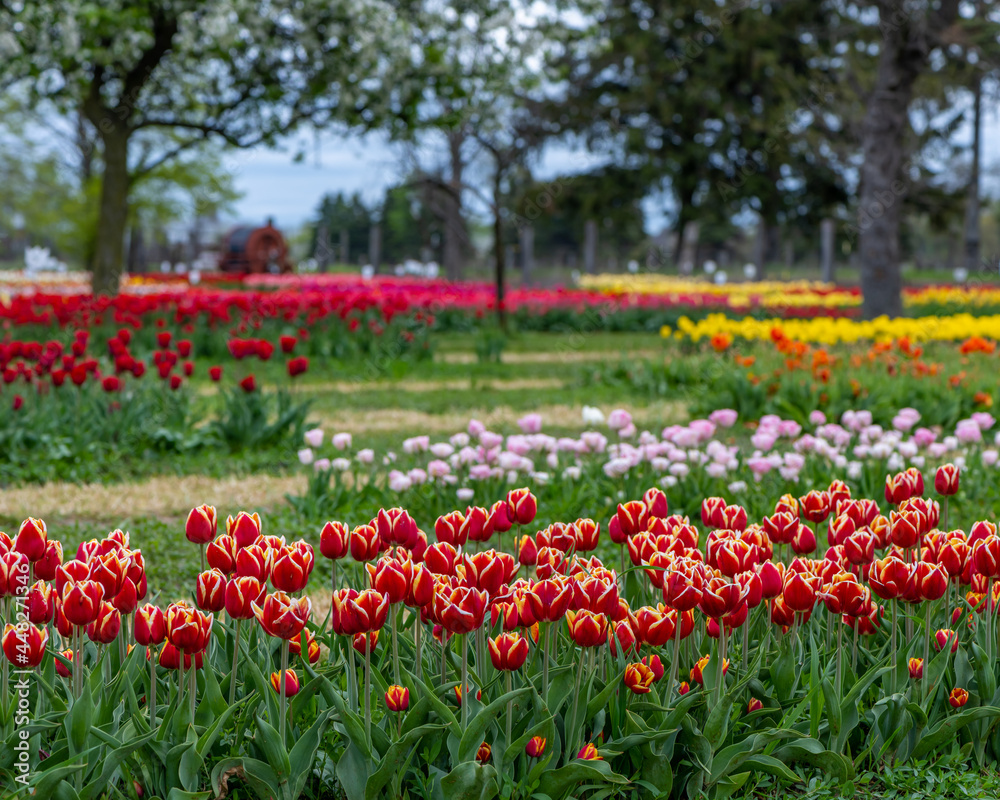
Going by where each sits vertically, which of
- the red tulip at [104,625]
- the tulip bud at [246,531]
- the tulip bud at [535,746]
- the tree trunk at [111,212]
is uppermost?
the tree trunk at [111,212]

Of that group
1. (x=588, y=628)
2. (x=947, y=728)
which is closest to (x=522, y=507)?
(x=588, y=628)

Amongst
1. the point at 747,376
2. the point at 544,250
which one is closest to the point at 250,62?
the point at 747,376

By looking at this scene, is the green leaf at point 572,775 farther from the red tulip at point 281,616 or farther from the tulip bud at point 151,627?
the tulip bud at point 151,627

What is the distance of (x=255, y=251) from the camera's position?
99.0 feet

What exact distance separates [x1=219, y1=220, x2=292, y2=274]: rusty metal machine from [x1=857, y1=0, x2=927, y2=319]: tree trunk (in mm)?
21540

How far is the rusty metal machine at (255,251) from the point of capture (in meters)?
29.9

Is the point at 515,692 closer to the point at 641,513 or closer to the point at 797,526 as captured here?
the point at 641,513

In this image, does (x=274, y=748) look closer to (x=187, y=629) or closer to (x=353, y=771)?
(x=353, y=771)

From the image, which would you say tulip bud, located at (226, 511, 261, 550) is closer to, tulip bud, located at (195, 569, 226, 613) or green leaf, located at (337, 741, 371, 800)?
tulip bud, located at (195, 569, 226, 613)

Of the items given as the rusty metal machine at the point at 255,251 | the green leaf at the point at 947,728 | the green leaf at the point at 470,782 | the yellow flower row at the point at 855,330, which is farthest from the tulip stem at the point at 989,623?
the rusty metal machine at the point at 255,251

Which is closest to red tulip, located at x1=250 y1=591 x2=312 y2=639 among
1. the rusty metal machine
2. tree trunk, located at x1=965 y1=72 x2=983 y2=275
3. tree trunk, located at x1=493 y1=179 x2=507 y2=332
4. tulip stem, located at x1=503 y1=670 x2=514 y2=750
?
tulip stem, located at x1=503 y1=670 x2=514 y2=750

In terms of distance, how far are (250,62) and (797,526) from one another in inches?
570

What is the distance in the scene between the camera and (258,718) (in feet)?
→ 6.17

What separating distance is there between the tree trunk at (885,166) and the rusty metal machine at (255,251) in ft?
70.7
